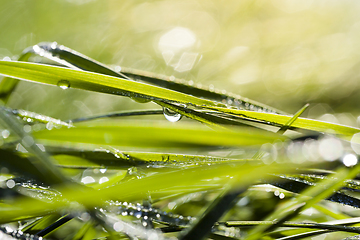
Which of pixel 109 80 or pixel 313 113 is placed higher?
pixel 313 113

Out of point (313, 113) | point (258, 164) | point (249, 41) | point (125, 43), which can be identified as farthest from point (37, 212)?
point (249, 41)

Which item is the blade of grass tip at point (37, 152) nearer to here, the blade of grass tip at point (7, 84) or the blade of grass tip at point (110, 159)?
the blade of grass tip at point (110, 159)

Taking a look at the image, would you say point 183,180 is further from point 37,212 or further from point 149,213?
point 37,212

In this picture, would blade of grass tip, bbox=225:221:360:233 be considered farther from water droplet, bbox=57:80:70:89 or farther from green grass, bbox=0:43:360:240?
water droplet, bbox=57:80:70:89

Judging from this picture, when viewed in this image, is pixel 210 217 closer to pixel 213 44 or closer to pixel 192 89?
pixel 192 89

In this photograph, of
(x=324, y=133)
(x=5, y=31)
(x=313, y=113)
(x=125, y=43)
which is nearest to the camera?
(x=324, y=133)

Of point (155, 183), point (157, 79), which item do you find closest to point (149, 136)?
point (155, 183)
